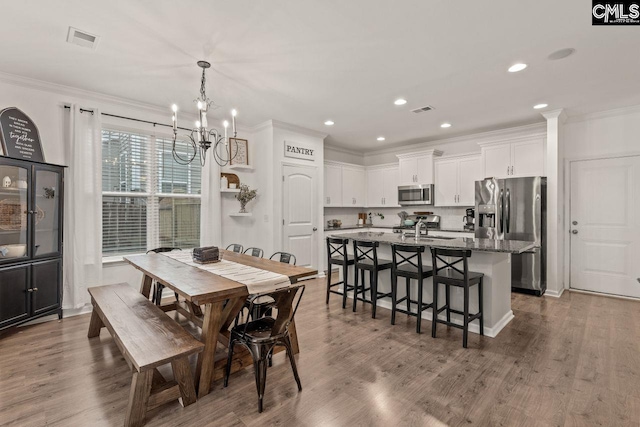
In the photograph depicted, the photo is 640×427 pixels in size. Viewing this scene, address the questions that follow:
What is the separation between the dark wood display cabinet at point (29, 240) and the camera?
10.2 feet

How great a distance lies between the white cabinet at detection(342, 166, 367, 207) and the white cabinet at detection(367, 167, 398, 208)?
145mm

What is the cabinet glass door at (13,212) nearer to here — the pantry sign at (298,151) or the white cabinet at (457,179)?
the pantry sign at (298,151)

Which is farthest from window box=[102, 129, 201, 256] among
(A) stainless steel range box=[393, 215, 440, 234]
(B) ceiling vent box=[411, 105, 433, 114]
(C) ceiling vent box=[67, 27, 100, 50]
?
(A) stainless steel range box=[393, 215, 440, 234]

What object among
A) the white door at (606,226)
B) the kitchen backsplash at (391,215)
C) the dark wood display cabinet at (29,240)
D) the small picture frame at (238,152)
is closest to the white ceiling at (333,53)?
the small picture frame at (238,152)

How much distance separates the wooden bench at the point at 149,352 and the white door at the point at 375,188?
18.0 ft

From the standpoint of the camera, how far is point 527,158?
4.97 meters

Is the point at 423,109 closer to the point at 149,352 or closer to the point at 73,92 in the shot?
the point at 149,352

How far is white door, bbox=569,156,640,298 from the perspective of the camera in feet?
14.3

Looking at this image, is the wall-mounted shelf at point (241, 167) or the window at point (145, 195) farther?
the wall-mounted shelf at point (241, 167)

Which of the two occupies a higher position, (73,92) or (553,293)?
(73,92)

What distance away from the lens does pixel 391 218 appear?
23.8 feet

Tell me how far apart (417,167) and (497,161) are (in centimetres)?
152

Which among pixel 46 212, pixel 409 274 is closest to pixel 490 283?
pixel 409 274

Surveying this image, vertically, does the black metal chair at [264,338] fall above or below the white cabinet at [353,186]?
below
